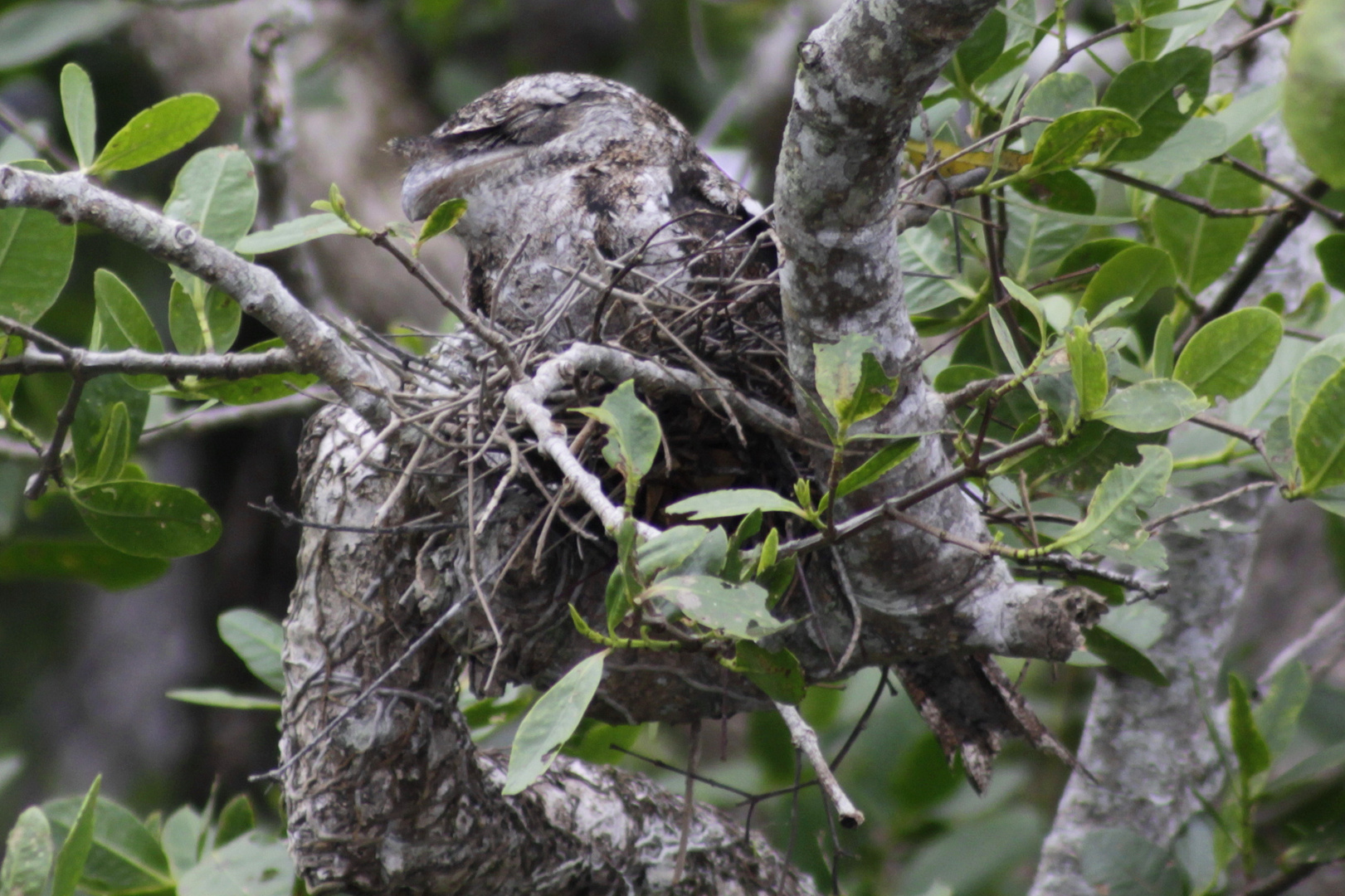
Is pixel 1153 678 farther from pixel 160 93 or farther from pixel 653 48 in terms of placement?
pixel 160 93

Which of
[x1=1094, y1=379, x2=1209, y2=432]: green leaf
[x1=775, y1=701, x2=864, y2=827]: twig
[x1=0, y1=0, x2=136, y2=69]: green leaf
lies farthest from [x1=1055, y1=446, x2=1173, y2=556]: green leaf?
[x1=0, y1=0, x2=136, y2=69]: green leaf

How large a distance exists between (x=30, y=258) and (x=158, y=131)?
0.57 feet

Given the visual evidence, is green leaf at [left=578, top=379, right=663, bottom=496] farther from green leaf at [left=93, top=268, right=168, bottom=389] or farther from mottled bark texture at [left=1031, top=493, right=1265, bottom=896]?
mottled bark texture at [left=1031, top=493, right=1265, bottom=896]

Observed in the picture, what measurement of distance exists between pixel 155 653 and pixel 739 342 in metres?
3.25

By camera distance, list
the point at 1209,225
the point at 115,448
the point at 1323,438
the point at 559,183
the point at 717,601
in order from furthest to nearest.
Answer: the point at 559,183
the point at 1209,225
the point at 115,448
the point at 1323,438
the point at 717,601

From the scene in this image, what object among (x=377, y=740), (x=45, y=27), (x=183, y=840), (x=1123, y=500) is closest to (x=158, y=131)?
(x=377, y=740)

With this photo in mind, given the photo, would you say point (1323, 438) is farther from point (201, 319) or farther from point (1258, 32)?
point (201, 319)

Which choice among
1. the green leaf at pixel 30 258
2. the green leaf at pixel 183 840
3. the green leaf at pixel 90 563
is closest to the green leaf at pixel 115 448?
the green leaf at pixel 30 258

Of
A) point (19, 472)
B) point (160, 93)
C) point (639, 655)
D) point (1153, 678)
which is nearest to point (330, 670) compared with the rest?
point (639, 655)

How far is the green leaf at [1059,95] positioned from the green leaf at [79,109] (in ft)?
2.87

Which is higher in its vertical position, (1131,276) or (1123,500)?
(1131,276)

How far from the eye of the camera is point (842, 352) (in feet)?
2.48

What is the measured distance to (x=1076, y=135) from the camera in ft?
2.87

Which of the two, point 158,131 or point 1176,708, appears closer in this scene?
point 158,131
